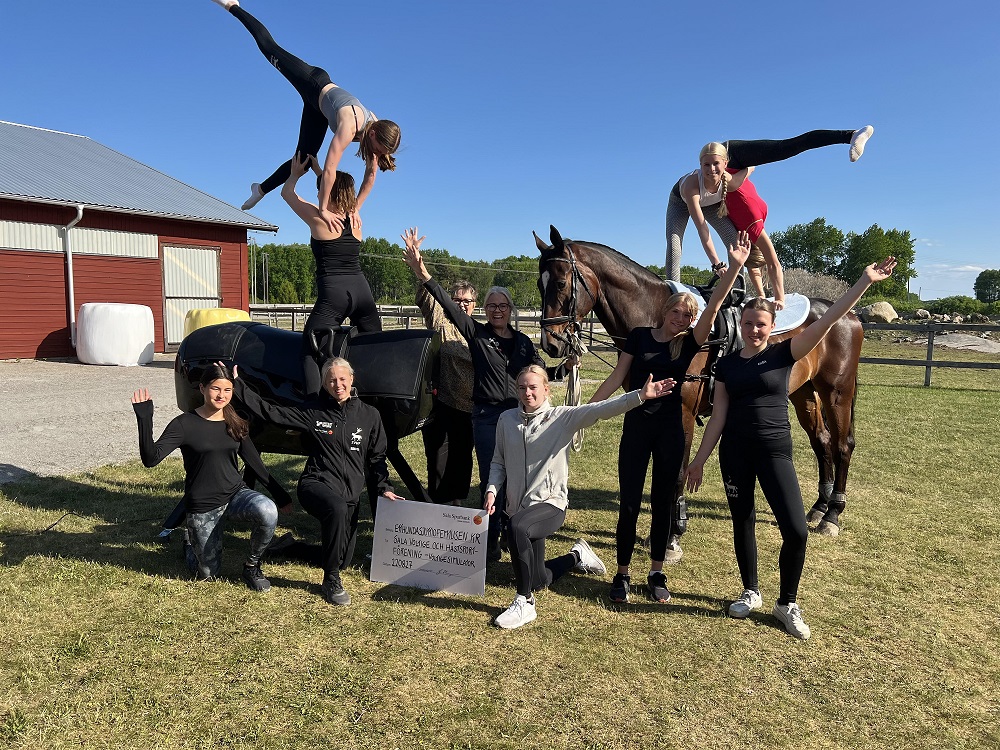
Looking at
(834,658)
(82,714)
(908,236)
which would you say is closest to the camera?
(82,714)

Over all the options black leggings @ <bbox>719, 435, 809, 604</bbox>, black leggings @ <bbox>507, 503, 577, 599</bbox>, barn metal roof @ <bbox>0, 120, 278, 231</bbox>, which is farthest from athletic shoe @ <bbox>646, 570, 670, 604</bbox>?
barn metal roof @ <bbox>0, 120, 278, 231</bbox>

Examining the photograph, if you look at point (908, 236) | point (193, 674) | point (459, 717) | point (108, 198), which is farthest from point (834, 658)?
point (908, 236)

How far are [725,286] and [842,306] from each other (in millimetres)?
626

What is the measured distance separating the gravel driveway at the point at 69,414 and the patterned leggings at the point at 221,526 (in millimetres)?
3407

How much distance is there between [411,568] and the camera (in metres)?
3.99

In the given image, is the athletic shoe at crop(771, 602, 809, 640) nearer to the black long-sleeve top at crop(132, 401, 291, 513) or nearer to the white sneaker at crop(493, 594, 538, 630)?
the white sneaker at crop(493, 594, 538, 630)

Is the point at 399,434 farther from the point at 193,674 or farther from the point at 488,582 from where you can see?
the point at 193,674

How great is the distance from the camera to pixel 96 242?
16.7 meters

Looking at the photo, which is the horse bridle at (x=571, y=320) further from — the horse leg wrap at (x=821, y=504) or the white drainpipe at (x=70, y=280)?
the white drainpipe at (x=70, y=280)

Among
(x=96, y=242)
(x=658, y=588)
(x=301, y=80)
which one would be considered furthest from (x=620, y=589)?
(x=96, y=242)

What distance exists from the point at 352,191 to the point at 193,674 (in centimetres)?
285

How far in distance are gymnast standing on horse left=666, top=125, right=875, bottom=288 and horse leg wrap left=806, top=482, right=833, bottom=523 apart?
2352 millimetres

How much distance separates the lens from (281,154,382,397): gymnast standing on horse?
13.3 feet

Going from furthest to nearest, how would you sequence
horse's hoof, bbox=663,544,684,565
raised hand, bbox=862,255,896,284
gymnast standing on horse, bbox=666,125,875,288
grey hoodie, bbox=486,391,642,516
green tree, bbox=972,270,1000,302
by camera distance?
green tree, bbox=972,270,1000,302, horse's hoof, bbox=663,544,684,565, gymnast standing on horse, bbox=666,125,875,288, grey hoodie, bbox=486,391,642,516, raised hand, bbox=862,255,896,284
